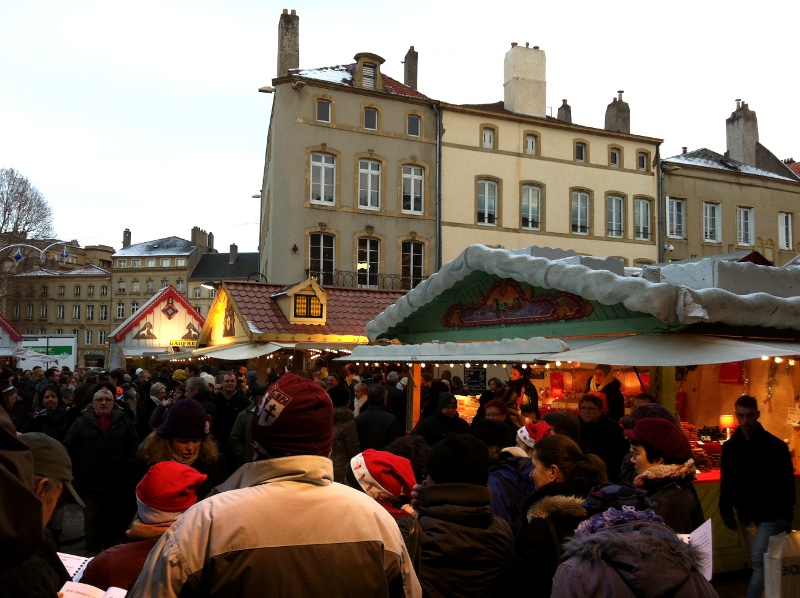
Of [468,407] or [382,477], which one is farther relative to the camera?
[468,407]

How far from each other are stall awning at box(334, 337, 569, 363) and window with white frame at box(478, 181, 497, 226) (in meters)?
16.9

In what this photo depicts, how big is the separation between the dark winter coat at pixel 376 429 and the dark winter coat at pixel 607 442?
2000 millimetres

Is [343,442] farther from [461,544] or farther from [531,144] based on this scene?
[531,144]

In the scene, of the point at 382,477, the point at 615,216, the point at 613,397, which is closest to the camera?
the point at 382,477

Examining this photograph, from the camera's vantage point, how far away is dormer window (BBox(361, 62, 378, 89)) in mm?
26859

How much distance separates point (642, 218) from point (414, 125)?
10286 mm

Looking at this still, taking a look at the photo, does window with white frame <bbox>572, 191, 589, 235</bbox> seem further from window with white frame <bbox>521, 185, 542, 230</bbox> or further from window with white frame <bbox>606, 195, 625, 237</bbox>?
window with white frame <bbox>521, 185, 542, 230</bbox>

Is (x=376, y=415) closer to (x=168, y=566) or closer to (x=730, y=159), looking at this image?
(x=168, y=566)

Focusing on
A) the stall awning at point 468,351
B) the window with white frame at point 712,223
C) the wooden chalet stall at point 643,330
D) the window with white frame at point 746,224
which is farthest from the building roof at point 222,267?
the wooden chalet stall at point 643,330

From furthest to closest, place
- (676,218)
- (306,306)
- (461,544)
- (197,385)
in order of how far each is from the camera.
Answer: (676,218) < (306,306) < (197,385) < (461,544)

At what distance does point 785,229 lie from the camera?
1266 inches

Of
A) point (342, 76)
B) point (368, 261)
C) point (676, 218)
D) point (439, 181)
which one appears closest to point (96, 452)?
point (368, 261)

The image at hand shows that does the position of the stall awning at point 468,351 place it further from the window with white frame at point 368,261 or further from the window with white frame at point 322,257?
the window with white frame at point 368,261

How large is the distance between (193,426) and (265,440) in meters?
2.80
